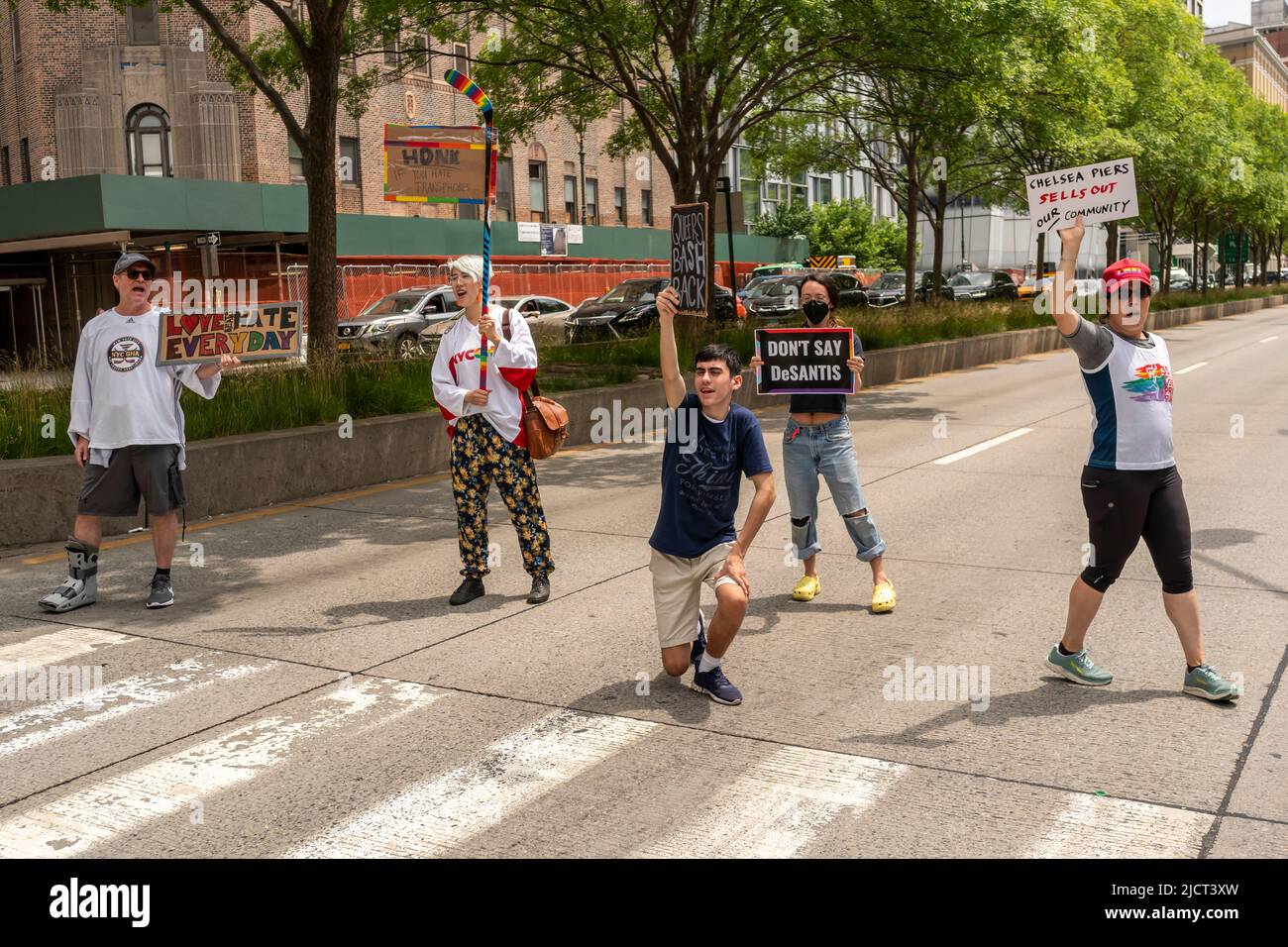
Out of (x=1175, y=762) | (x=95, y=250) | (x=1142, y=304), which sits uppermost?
(x=95, y=250)

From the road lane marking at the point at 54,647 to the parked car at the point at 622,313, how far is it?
20.1m

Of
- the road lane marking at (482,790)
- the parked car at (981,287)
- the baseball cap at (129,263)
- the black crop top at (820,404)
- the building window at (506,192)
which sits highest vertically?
the building window at (506,192)

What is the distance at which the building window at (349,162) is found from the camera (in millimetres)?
41344

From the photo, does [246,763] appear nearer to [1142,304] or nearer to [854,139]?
[1142,304]

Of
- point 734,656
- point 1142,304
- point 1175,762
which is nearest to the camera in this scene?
point 1175,762

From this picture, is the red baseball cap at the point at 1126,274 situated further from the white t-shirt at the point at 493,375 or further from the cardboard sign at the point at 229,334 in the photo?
the cardboard sign at the point at 229,334

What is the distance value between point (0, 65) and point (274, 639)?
39792 mm

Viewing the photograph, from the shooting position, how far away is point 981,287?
48.6 m

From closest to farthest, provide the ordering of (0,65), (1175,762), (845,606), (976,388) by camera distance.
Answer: (1175,762), (845,606), (976,388), (0,65)

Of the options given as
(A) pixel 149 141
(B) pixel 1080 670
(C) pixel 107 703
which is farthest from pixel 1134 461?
(A) pixel 149 141

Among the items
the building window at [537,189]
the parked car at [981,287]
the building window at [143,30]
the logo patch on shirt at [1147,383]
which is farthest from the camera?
the building window at [537,189]

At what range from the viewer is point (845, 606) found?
24.2ft

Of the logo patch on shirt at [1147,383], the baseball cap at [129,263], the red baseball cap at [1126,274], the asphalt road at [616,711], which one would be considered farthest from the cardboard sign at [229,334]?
the logo patch on shirt at [1147,383]

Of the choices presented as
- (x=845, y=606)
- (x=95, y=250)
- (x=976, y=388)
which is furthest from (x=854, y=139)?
(x=845, y=606)
